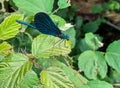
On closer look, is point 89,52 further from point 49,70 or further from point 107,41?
point 107,41

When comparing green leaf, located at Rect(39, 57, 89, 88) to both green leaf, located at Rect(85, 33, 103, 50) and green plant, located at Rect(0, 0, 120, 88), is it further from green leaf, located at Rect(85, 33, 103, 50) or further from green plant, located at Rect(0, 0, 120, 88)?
green leaf, located at Rect(85, 33, 103, 50)

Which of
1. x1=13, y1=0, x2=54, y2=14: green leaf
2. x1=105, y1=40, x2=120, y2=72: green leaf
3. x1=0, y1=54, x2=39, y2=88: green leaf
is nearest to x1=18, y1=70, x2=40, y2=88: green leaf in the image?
x1=0, y1=54, x2=39, y2=88: green leaf

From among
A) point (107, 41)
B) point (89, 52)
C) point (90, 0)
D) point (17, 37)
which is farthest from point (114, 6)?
point (17, 37)

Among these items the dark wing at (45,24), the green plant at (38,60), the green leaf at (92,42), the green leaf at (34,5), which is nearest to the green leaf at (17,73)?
the green plant at (38,60)

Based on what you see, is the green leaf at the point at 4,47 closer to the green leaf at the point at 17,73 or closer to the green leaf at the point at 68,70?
the green leaf at the point at 17,73

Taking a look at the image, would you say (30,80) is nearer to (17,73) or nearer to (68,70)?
(17,73)

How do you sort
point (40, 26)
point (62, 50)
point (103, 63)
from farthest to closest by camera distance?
1. point (103, 63)
2. point (62, 50)
3. point (40, 26)
